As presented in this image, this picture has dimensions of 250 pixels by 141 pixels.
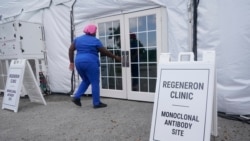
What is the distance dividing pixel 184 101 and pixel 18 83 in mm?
3439

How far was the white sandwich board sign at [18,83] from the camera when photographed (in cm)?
442

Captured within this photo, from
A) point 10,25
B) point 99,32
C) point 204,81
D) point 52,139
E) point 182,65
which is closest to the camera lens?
point 204,81

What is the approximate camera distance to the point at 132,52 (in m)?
4.71

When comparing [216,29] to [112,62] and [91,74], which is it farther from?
[112,62]

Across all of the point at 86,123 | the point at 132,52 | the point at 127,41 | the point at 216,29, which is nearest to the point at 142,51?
the point at 132,52

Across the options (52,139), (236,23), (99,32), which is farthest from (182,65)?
(99,32)

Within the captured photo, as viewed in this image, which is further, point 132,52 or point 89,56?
point 132,52

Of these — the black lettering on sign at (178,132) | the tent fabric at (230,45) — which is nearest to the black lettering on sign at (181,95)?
the black lettering on sign at (178,132)

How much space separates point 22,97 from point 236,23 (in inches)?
197

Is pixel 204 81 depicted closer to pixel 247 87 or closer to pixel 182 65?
pixel 182 65

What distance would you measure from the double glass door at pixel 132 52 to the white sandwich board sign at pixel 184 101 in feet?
6.55

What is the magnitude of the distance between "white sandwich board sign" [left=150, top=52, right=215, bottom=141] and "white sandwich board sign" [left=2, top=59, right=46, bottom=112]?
306cm

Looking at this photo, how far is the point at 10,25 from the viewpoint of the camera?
18.4 feet

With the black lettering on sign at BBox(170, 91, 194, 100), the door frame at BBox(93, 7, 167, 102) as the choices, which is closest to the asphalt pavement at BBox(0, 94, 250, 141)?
the door frame at BBox(93, 7, 167, 102)
